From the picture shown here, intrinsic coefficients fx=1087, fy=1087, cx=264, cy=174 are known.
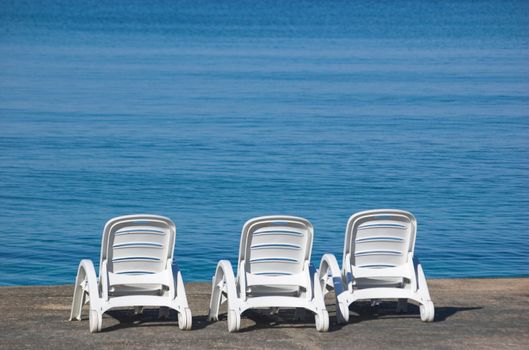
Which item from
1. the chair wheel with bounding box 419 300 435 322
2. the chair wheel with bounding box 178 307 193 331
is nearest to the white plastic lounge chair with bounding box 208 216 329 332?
the chair wheel with bounding box 178 307 193 331

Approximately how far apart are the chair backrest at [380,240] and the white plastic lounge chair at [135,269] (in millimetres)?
1656

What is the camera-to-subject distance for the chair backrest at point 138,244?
984 cm

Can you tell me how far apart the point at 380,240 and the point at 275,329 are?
1334 millimetres

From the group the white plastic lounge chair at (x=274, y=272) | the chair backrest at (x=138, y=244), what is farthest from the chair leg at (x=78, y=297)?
the white plastic lounge chair at (x=274, y=272)

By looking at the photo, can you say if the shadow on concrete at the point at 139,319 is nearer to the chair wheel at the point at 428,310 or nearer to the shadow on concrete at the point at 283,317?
the shadow on concrete at the point at 283,317

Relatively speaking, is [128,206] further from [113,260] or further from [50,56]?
[50,56]

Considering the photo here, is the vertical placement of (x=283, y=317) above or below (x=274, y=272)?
below

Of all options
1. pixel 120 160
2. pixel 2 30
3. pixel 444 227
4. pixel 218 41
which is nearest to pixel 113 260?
pixel 444 227

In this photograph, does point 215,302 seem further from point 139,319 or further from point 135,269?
point 135,269

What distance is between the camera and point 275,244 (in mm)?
10047

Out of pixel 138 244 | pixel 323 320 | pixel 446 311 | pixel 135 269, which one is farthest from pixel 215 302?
pixel 446 311

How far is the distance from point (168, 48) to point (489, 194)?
4690 centimetres

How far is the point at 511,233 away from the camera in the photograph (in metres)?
21.6

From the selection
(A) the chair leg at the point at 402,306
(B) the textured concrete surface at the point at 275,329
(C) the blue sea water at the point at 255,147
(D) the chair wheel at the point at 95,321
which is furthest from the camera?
(C) the blue sea water at the point at 255,147
